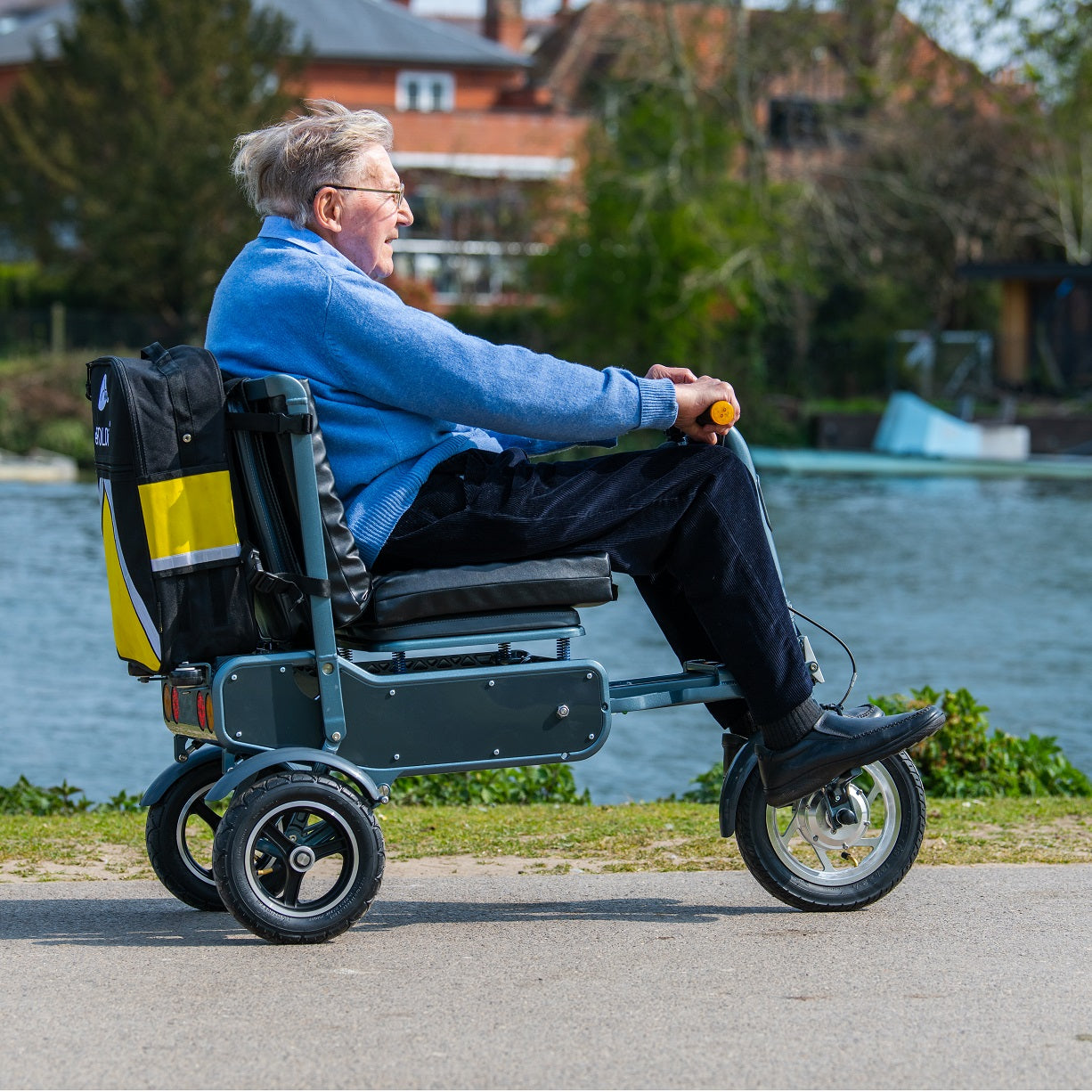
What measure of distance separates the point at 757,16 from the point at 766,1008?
39.9 m

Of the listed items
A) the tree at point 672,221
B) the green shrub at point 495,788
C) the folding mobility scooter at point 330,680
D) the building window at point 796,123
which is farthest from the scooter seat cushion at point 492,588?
the building window at point 796,123

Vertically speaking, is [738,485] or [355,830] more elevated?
[738,485]

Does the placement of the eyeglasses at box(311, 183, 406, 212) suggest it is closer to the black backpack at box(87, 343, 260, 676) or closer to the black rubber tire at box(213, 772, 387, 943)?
the black backpack at box(87, 343, 260, 676)

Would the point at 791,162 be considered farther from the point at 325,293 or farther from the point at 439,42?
the point at 325,293

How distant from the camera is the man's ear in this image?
4133 millimetres

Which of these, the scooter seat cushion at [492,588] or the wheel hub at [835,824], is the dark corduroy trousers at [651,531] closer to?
the scooter seat cushion at [492,588]

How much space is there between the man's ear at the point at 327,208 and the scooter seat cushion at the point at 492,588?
0.84m

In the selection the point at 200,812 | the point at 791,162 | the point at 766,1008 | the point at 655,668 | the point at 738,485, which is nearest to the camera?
the point at 766,1008

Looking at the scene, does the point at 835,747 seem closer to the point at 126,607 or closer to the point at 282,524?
the point at 282,524

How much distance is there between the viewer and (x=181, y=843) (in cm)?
442

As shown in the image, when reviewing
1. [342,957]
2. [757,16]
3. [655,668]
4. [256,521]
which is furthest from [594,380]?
[757,16]

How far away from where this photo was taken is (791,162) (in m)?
46.8

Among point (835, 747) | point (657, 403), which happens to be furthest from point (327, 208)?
point (835, 747)

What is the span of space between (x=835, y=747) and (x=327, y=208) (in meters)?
1.72
